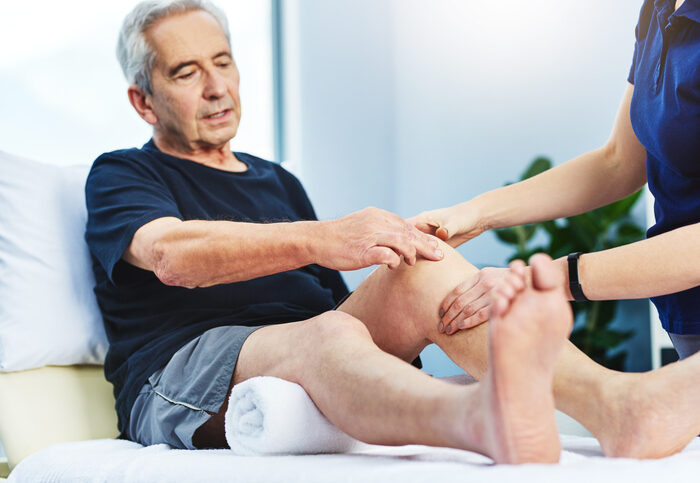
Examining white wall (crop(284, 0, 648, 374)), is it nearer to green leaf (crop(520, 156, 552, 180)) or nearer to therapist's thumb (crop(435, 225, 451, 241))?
green leaf (crop(520, 156, 552, 180))

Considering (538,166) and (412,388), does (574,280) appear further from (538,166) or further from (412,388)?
(538,166)

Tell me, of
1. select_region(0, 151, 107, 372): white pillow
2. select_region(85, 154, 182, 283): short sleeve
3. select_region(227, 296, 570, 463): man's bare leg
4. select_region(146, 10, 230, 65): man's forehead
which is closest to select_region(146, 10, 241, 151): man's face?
select_region(146, 10, 230, 65): man's forehead

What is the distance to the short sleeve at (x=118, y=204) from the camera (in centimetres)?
139

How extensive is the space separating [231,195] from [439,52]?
2.40 meters

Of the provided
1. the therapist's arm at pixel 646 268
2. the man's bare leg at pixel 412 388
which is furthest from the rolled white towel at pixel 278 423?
the therapist's arm at pixel 646 268

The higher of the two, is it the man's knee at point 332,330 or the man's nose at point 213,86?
the man's nose at point 213,86

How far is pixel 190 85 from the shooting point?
1704 millimetres

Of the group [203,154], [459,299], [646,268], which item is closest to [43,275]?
[203,154]

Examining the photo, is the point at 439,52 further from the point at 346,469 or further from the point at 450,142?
the point at 346,469

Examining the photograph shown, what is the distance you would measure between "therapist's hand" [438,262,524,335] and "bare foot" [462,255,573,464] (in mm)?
338

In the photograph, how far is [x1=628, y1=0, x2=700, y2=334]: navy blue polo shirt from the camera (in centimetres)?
119

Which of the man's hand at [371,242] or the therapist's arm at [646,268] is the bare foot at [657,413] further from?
the man's hand at [371,242]

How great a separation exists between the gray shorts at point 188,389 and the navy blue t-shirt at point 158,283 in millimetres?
55

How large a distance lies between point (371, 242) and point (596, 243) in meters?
2.09
